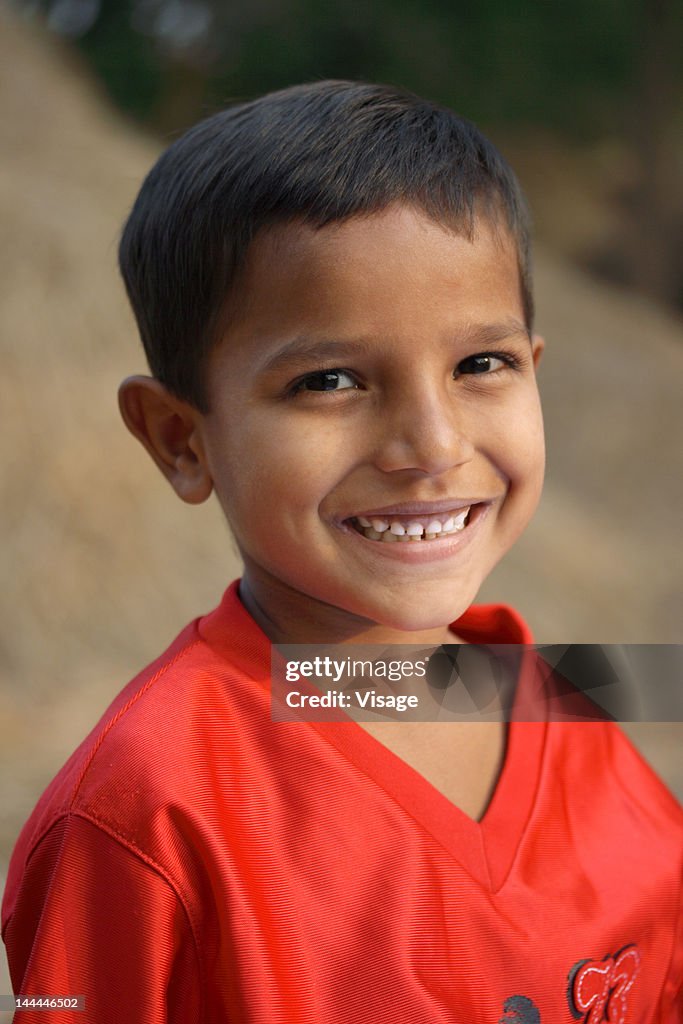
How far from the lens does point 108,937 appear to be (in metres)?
0.66

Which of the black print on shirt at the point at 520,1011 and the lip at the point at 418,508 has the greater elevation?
the lip at the point at 418,508

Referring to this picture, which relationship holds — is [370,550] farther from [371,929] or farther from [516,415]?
[371,929]

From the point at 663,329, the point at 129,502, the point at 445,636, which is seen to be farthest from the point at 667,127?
the point at 445,636

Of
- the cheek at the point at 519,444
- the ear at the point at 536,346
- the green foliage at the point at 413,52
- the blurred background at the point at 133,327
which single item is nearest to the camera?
the cheek at the point at 519,444

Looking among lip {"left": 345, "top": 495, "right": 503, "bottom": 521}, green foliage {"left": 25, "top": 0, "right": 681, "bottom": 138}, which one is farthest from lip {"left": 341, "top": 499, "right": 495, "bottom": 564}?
green foliage {"left": 25, "top": 0, "right": 681, "bottom": 138}

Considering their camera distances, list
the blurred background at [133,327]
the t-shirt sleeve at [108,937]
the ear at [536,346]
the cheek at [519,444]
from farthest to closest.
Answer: the blurred background at [133,327]
the ear at [536,346]
the cheek at [519,444]
the t-shirt sleeve at [108,937]

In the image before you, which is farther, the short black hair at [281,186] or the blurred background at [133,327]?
the blurred background at [133,327]

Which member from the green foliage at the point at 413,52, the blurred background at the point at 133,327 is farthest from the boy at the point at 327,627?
the green foliage at the point at 413,52

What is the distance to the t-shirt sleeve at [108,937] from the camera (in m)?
0.65

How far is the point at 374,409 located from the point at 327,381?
37mm

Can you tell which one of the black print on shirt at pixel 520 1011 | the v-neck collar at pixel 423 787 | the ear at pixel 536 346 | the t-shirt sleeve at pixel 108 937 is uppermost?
the ear at pixel 536 346

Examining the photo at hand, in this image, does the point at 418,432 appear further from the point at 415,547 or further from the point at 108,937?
the point at 108,937
